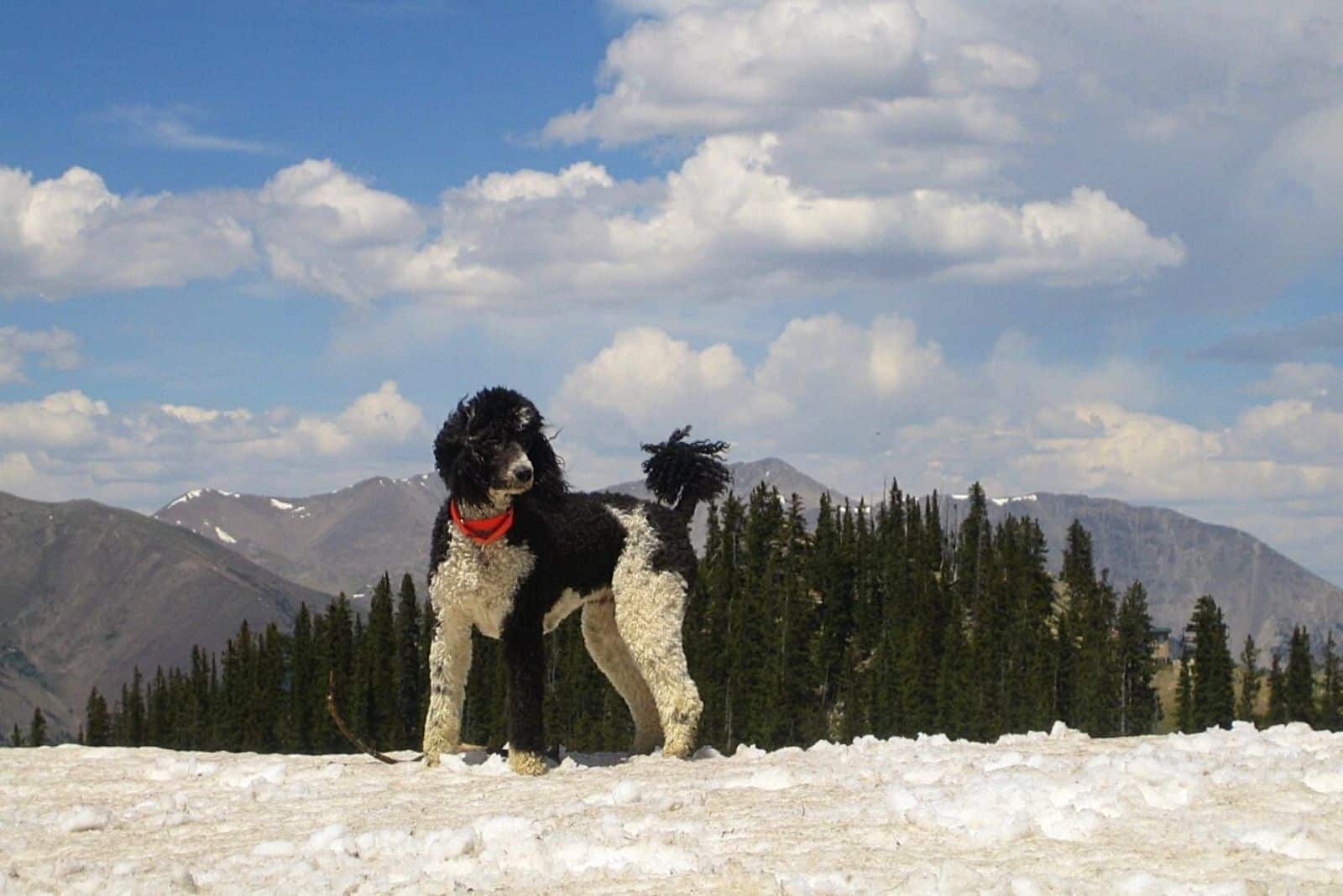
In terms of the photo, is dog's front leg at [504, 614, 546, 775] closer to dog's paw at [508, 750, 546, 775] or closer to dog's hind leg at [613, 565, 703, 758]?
dog's paw at [508, 750, 546, 775]

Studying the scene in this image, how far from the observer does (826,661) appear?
123812 millimetres

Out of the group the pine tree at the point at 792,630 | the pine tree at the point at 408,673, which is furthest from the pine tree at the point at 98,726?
the pine tree at the point at 792,630

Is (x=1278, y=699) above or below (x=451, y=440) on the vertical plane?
below

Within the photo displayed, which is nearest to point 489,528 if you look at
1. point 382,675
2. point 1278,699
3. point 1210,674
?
point 382,675

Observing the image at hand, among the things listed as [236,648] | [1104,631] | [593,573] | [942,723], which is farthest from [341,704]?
[593,573]

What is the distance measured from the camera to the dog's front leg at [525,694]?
41.4 feet

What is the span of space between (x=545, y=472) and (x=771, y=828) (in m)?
5.65

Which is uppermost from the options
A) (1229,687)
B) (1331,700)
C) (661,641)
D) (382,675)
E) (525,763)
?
(661,641)

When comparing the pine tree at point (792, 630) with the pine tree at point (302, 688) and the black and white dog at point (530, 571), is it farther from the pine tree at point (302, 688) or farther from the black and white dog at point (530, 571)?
the black and white dog at point (530, 571)

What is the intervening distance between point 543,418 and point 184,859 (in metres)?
5.56

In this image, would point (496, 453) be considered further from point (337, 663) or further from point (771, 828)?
point (337, 663)

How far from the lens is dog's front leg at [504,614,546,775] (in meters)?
12.6

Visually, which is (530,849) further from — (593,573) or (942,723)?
(942,723)

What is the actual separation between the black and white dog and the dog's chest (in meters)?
0.01
